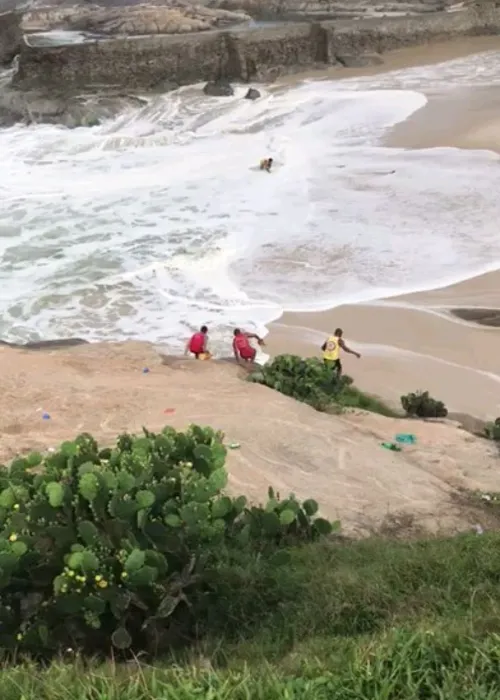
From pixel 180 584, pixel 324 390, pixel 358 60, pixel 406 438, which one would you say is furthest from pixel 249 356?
pixel 358 60

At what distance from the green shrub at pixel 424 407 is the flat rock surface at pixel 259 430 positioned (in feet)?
1.30

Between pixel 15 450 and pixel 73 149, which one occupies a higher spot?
pixel 73 149

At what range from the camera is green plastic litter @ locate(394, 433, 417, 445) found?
934cm

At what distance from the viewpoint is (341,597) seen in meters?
4.89

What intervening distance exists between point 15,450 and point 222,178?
48.6 ft

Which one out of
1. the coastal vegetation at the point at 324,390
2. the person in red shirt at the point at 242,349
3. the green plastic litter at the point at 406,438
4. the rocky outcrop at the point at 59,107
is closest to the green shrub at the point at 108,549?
the green plastic litter at the point at 406,438

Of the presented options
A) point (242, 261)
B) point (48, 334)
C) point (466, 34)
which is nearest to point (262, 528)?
point (48, 334)

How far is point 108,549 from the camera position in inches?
182

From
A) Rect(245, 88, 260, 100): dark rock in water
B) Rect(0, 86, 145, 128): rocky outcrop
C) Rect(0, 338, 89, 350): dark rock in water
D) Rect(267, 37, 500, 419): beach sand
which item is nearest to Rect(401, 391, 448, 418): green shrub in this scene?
Rect(267, 37, 500, 419): beach sand

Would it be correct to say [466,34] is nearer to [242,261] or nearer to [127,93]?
[127,93]

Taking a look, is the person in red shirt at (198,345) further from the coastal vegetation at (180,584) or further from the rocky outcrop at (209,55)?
the rocky outcrop at (209,55)

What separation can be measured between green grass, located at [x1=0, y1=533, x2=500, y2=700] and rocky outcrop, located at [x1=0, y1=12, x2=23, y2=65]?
1308 inches

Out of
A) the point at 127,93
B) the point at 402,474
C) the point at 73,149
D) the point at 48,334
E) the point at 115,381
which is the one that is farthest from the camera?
the point at 127,93

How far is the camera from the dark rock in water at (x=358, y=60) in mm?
34156
